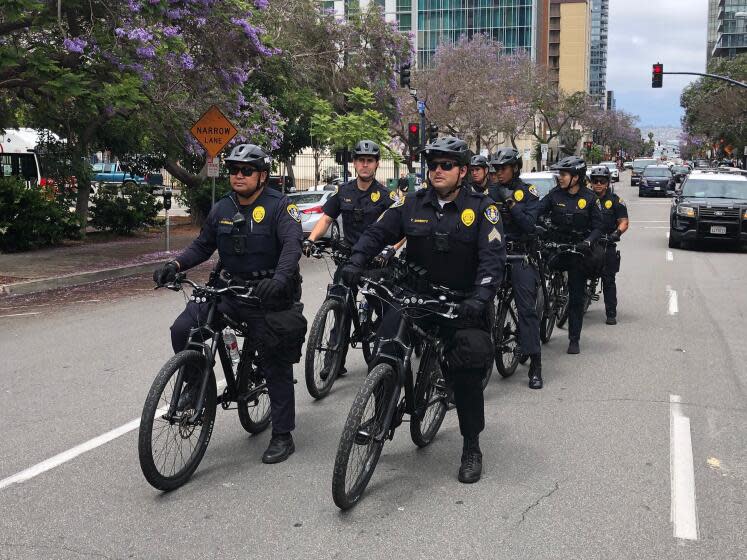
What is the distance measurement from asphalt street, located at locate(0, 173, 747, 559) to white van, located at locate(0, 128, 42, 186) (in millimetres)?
21293

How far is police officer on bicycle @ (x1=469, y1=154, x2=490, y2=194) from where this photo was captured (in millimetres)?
7832

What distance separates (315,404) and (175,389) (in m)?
2.17

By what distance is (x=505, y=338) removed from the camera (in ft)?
24.9

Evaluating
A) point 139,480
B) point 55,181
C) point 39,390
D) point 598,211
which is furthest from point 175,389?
point 55,181

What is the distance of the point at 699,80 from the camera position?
8925 cm

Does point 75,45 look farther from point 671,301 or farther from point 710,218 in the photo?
point 710,218

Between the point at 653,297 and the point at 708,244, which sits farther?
the point at 708,244

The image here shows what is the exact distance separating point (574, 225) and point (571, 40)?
146340 mm

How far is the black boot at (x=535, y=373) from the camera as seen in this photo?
7250mm

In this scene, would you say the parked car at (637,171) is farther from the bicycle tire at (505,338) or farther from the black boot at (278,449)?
Answer: the black boot at (278,449)

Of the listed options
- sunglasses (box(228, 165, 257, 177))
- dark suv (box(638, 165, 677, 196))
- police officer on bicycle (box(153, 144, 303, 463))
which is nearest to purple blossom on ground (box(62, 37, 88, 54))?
police officer on bicycle (box(153, 144, 303, 463))

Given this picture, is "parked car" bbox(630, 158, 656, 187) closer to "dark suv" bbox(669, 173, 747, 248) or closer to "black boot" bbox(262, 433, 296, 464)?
"dark suv" bbox(669, 173, 747, 248)

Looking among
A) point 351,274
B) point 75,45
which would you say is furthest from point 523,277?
point 75,45

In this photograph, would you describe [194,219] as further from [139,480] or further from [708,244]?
[139,480]
